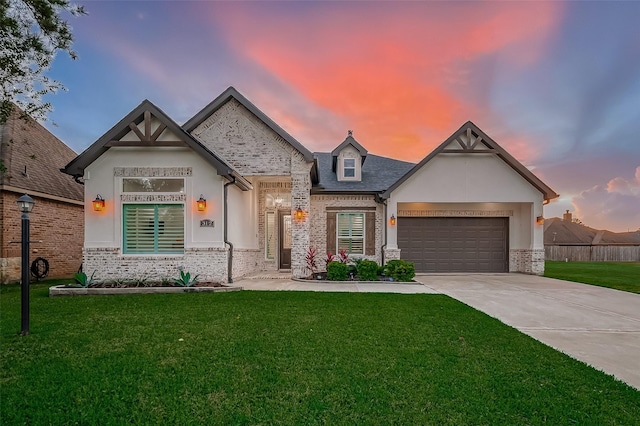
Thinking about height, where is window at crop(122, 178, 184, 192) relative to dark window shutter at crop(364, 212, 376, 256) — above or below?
above

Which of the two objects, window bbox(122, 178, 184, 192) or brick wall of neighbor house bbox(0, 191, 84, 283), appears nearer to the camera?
window bbox(122, 178, 184, 192)

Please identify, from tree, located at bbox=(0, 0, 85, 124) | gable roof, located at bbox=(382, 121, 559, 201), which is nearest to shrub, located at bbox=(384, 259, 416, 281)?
gable roof, located at bbox=(382, 121, 559, 201)

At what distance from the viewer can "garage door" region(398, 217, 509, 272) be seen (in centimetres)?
1382

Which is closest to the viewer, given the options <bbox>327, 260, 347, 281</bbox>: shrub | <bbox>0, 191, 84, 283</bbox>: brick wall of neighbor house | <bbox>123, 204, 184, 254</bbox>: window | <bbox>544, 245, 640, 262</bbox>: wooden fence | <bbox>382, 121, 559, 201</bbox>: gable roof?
<bbox>123, 204, 184, 254</bbox>: window

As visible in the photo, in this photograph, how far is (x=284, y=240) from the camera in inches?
545

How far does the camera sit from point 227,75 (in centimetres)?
1627

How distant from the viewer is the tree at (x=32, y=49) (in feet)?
25.5

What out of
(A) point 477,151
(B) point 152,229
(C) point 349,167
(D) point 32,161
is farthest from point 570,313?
(D) point 32,161

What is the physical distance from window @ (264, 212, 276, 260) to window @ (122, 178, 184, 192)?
4502mm

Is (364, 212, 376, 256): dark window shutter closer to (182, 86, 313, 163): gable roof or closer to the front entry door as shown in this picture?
the front entry door

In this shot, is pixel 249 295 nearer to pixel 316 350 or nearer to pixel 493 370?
pixel 316 350

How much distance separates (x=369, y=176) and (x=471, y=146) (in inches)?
186

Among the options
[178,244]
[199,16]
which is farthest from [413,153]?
[178,244]

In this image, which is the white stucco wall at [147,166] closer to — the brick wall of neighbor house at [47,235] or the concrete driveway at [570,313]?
the brick wall of neighbor house at [47,235]
